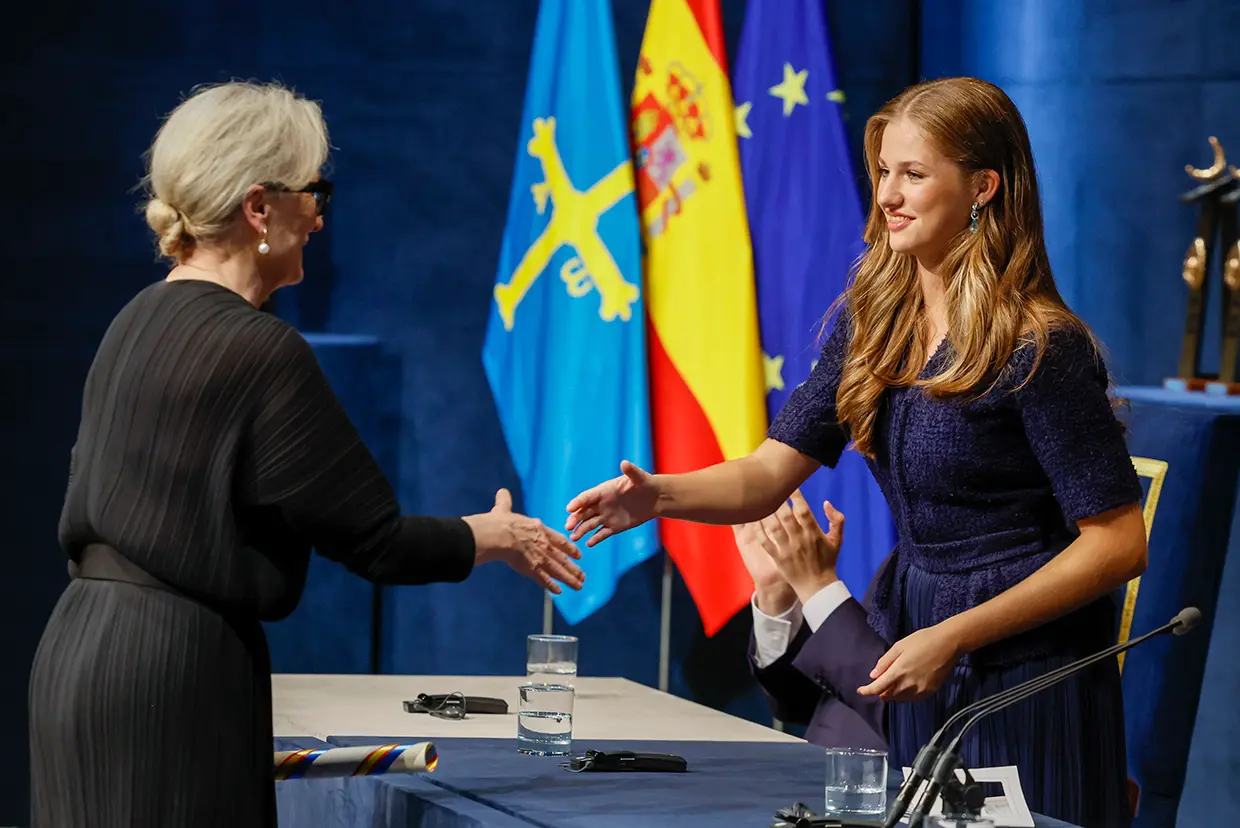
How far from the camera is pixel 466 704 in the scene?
2.62m

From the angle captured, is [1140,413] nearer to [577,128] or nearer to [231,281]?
[577,128]

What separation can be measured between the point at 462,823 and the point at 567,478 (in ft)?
8.36

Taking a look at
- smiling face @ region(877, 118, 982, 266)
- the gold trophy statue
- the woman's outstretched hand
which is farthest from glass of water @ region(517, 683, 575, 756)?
the gold trophy statue

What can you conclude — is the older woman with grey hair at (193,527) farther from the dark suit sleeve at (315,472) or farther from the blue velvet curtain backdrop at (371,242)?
the blue velvet curtain backdrop at (371,242)

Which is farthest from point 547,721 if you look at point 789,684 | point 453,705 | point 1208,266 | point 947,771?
point 1208,266

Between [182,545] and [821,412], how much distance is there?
1.08 meters

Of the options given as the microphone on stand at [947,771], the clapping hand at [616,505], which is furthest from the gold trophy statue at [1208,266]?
the microphone on stand at [947,771]

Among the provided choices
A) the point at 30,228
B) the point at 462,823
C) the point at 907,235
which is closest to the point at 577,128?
the point at 30,228

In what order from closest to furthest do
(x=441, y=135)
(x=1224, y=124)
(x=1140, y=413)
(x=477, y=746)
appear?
(x=477, y=746) < (x=1140, y=413) < (x=1224, y=124) < (x=441, y=135)

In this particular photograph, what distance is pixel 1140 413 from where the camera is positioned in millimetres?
3500

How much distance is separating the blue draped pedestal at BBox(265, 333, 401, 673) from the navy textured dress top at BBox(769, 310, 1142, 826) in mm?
2538

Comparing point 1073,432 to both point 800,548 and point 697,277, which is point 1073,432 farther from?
point 697,277

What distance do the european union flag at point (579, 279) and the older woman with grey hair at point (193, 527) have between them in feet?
8.09

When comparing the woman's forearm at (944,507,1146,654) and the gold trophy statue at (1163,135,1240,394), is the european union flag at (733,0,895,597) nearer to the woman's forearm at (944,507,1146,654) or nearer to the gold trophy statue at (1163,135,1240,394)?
the gold trophy statue at (1163,135,1240,394)
